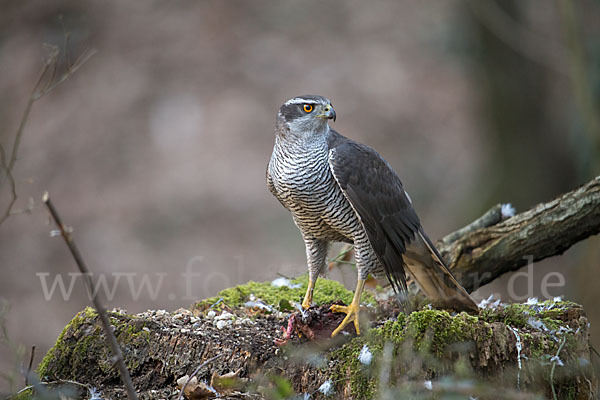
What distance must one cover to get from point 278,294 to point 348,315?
4.22 feet

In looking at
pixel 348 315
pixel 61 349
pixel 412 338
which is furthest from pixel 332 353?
pixel 61 349

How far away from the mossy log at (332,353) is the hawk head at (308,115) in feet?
3.82

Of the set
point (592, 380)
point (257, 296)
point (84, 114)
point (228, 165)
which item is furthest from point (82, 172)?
point (592, 380)

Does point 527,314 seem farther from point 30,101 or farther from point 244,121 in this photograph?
point 244,121

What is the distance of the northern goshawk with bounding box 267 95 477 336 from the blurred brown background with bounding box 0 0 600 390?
208 centimetres

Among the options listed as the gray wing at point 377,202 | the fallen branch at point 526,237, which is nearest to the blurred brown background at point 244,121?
the fallen branch at point 526,237

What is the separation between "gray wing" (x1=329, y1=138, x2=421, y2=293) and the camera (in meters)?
3.78

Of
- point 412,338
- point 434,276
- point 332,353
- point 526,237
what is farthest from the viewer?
point 526,237

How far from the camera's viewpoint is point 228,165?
11.3 m

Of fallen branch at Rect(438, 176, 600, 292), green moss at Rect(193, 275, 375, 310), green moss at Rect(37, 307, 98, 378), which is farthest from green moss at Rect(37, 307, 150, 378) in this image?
fallen branch at Rect(438, 176, 600, 292)

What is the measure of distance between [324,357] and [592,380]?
1465 mm

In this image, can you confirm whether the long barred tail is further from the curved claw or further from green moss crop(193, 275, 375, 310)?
the curved claw

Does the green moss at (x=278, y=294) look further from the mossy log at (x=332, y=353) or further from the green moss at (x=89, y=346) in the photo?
the green moss at (x=89, y=346)

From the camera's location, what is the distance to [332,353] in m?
3.29
